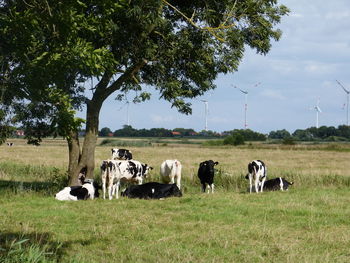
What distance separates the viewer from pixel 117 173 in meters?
18.0

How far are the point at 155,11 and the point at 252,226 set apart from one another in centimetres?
800

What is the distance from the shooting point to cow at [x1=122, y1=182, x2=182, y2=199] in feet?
56.2

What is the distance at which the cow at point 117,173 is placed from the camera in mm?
17469

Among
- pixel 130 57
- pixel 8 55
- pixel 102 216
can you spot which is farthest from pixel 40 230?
pixel 130 57

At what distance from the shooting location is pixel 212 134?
166 m

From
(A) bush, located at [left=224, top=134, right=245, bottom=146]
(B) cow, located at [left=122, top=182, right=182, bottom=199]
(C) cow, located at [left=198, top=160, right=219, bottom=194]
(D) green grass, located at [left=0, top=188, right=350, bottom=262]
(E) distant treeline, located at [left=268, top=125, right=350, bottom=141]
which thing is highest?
(E) distant treeline, located at [left=268, top=125, right=350, bottom=141]

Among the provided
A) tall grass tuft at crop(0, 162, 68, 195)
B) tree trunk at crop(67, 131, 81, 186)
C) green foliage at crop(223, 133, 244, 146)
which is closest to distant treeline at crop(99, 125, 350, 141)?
green foliage at crop(223, 133, 244, 146)

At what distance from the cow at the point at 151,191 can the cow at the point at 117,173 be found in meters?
0.53

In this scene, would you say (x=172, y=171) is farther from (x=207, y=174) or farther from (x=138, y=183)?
(x=138, y=183)

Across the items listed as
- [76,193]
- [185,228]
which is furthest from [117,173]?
[185,228]

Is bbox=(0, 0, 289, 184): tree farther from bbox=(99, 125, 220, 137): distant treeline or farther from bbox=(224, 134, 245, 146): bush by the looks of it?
bbox=(99, 125, 220, 137): distant treeline

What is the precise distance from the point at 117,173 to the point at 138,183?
5.60 ft

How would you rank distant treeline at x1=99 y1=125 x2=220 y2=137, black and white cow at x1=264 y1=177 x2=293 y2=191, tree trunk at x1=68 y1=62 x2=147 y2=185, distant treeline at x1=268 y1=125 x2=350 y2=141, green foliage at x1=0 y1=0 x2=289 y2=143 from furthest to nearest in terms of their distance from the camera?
distant treeline at x1=99 y1=125 x2=220 y2=137
distant treeline at x1=268 y1=125 x2=350 y2=141
black and white cow at x1=264 y1=177 x2=293 y2=191
tree trunk at x1=68 y1=62 x2=147 y2=185
green foliage at x1=0 y1=0 x2=289 y2=143

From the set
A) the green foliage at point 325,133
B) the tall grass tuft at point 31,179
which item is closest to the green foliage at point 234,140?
the green foliage at point 325,133
